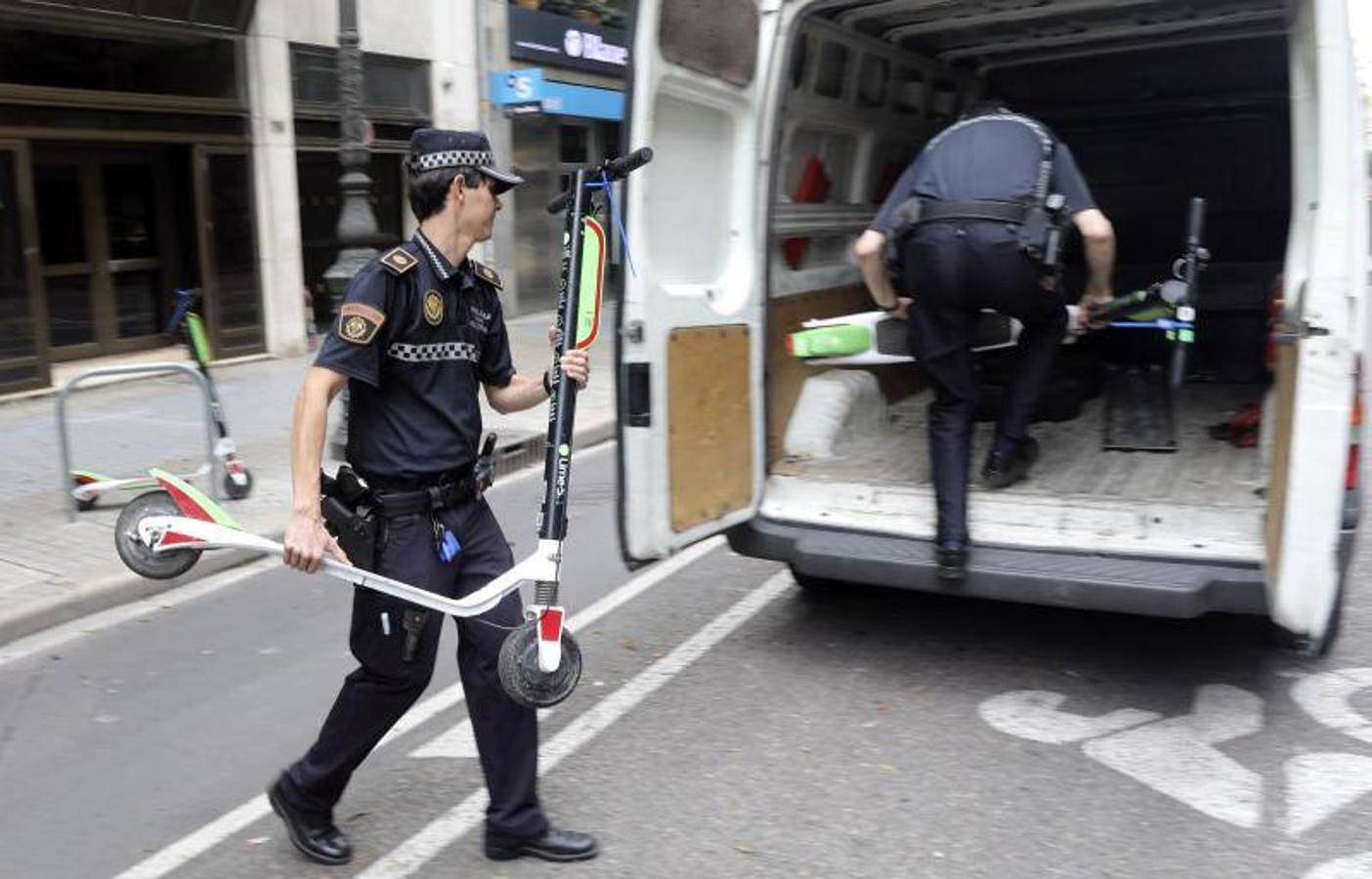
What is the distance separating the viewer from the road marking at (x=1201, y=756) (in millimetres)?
3520

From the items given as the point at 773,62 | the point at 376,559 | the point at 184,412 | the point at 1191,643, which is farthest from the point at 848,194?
the point at 184,412

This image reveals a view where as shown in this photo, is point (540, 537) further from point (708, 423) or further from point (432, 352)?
point (708, 423)

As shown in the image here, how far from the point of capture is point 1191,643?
4793 millimetres

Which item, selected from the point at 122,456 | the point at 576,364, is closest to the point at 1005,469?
the point at 576,364

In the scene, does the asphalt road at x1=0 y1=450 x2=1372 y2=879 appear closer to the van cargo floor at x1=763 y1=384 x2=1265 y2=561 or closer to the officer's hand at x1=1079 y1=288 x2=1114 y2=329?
the van cargo floor at x1=763 y1=384 x2=1265 y2=561

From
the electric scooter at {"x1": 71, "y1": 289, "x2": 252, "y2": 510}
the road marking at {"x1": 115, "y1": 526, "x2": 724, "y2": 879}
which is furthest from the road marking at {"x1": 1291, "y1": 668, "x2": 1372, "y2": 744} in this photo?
the electric scooter at {"x1": 71, "y1": 289, "x2": 252, "y2": 510}

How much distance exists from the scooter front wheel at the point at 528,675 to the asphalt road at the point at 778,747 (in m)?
0.52

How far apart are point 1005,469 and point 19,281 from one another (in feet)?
31.6

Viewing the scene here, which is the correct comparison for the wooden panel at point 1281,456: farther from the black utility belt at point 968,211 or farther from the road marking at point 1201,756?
the black utility belt at point 968,211

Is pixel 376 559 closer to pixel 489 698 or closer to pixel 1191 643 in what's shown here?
pixel 489 698

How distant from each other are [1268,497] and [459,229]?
8.49 feet

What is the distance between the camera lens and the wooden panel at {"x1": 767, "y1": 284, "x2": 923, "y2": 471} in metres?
5.16

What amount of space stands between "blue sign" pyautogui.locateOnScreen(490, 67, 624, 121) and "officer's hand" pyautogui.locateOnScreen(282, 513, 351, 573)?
13522 millimetres

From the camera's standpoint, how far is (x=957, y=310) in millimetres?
4473
